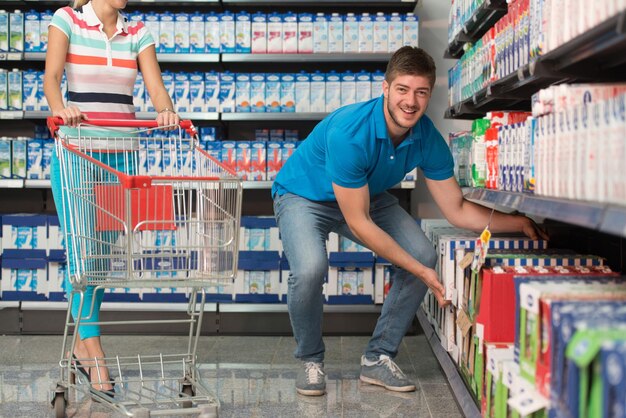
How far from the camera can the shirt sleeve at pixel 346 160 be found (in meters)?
2.87

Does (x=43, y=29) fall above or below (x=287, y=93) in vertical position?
above

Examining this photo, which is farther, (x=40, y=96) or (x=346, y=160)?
(x=40, y=96)

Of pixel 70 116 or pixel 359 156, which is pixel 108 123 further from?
pixel 359 156

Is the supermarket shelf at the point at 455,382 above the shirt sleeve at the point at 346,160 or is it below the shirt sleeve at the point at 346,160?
below

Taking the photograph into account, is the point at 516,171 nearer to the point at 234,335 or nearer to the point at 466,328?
the point at 466,328

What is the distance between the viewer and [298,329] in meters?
3.17

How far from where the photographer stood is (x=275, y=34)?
450 centimetres

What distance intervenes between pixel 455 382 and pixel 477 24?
159cm

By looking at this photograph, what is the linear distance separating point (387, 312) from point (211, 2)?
2.21 meters

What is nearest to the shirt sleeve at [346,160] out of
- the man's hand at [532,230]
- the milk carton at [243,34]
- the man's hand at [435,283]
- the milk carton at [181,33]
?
the man's hand at [435,283]

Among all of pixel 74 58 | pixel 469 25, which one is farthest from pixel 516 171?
pixel 74 58

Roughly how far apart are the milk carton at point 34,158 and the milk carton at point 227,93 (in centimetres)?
107

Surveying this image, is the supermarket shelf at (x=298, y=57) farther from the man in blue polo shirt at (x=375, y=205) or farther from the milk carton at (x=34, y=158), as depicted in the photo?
the man in blue polo shirt at (x=375, y=205)

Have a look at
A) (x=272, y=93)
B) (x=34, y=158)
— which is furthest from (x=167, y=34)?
(x=34, y=158)
